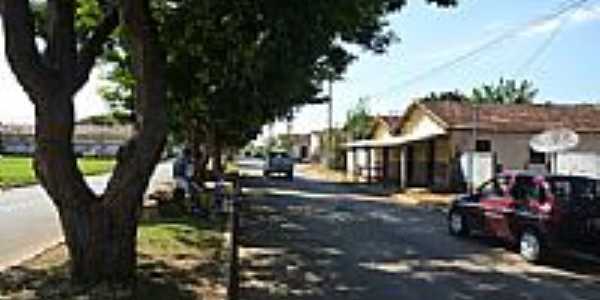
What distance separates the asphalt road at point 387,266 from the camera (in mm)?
12906

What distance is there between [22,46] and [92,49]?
1.62 metres

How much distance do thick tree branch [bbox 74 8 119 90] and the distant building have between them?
107139 millimetres

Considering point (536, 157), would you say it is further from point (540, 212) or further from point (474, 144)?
point (540, 212)

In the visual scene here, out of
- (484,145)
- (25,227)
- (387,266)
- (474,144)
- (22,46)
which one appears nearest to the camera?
(22,46)

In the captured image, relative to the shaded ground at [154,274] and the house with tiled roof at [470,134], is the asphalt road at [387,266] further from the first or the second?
the house with tiled roof at [470,134]

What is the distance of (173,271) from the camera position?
14391 millimetres

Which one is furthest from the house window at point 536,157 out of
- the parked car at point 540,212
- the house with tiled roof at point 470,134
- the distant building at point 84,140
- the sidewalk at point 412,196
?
the distant building at point 84,140

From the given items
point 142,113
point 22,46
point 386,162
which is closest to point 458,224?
point 142,113

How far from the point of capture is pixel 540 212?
16.6 metres

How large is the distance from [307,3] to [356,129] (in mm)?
62059

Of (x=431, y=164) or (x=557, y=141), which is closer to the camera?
(x=557, y=141)

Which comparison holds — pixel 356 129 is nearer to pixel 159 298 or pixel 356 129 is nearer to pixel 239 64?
pixel 239 64

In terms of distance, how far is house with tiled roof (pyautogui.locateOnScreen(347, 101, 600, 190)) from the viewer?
4347 centimetres

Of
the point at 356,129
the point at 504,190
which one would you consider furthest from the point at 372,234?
the point at 356,129
